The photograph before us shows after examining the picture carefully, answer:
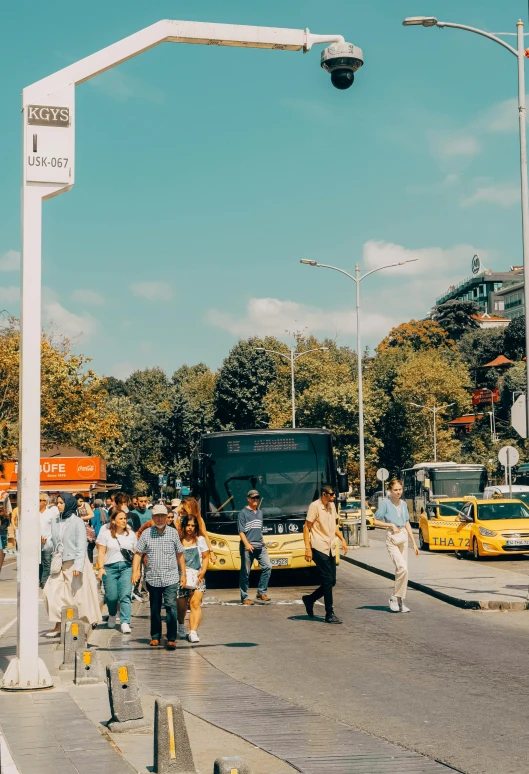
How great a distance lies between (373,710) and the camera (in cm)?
847

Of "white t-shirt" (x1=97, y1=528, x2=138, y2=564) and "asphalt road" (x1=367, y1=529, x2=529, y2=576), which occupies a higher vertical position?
"white t-shirt" (x1=97, y1=528, x2=138, y2=564)

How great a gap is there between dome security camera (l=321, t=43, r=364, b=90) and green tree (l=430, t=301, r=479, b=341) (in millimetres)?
117110

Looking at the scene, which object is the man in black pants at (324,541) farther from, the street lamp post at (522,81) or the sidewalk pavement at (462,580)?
the street lamp post at (522,81)

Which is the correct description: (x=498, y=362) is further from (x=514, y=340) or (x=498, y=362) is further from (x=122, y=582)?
(x=122, y=582)

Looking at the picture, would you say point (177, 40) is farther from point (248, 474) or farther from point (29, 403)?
point (248, 474)

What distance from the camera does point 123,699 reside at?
7.71 meters

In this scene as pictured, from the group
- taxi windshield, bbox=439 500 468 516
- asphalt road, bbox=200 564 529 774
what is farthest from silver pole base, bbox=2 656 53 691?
taxi windshield, bbox=439 500 468 516

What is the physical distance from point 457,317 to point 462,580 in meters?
108

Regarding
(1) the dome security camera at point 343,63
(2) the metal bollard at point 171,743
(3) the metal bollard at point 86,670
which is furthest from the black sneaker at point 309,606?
(2) the metal bollard at point 171,743

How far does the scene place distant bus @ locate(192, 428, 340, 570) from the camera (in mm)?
20172

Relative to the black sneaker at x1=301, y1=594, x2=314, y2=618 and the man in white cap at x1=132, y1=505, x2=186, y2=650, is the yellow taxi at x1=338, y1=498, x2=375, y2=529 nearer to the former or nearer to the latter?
the black sneaker at x1=301, y1=594, x2=314, y2=618

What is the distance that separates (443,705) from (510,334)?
10208 centimetres

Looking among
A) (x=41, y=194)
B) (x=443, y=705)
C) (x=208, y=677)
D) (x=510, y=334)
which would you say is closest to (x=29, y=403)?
(x=41, y=194)

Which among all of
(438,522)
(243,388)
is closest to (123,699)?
(438,522)
